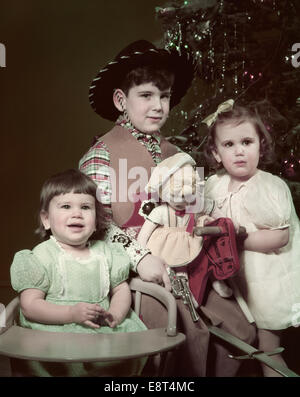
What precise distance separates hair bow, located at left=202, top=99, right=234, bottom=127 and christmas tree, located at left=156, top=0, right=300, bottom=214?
7 cm

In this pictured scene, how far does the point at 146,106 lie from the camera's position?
1.63 metres

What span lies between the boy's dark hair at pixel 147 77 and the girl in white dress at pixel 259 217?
0.66 feet

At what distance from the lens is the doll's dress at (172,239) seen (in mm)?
1524

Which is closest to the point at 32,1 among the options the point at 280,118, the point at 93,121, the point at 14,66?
the point at 14,66

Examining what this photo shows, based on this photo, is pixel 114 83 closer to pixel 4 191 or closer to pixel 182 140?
pixel 182 140

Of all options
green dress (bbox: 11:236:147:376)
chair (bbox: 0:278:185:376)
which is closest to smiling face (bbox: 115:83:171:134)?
green dress (bbox: 11:236:147:376)

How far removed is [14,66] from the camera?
5.35 feet

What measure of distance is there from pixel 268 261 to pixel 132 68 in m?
0.78

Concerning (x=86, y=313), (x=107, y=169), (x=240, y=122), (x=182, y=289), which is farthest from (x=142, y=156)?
(x=86, y=313)

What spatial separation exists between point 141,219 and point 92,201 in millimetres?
217

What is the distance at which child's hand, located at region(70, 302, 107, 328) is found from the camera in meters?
1.27

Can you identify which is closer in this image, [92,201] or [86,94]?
[92,201]

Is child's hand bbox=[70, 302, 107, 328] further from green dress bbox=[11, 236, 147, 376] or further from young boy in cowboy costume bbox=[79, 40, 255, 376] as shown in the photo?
young boy in cowboy costume bbox=[79, 40, 255, 376]

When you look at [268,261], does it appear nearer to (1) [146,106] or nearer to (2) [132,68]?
(1) [146,106]
